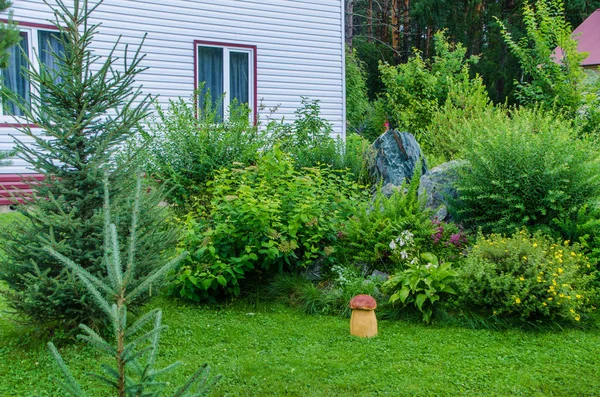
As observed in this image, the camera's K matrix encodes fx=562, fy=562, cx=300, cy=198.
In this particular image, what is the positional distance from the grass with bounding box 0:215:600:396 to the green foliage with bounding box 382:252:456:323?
24 cm

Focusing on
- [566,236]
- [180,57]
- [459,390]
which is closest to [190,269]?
[459,390]

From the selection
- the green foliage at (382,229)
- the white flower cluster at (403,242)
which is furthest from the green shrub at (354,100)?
the white flower cluster at (403,242)

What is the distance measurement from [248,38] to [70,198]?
28.3 ft

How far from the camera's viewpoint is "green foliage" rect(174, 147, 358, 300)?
18.4ft

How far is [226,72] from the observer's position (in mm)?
12125

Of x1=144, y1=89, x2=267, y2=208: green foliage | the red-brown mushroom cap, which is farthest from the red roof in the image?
the red-brown mushroom cap

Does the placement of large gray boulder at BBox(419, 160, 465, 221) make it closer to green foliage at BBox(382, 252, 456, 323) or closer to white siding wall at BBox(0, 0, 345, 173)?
green foliage at BBox(382, 252, 456, 323)

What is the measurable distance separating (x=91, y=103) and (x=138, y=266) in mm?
1335

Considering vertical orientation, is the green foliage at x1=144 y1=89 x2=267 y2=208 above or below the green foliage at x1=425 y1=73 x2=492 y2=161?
below

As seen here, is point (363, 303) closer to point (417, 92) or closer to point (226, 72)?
point (226, 72)

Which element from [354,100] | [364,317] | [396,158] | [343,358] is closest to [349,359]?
[343,358]

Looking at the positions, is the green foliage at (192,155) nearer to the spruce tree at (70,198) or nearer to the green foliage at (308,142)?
the green foliage at (308,142)

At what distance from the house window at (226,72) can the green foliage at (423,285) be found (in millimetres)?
7408

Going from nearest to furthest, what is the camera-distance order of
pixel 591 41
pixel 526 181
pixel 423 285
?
pixel 423 285 < pixel 526 181 < pixel 591 41
